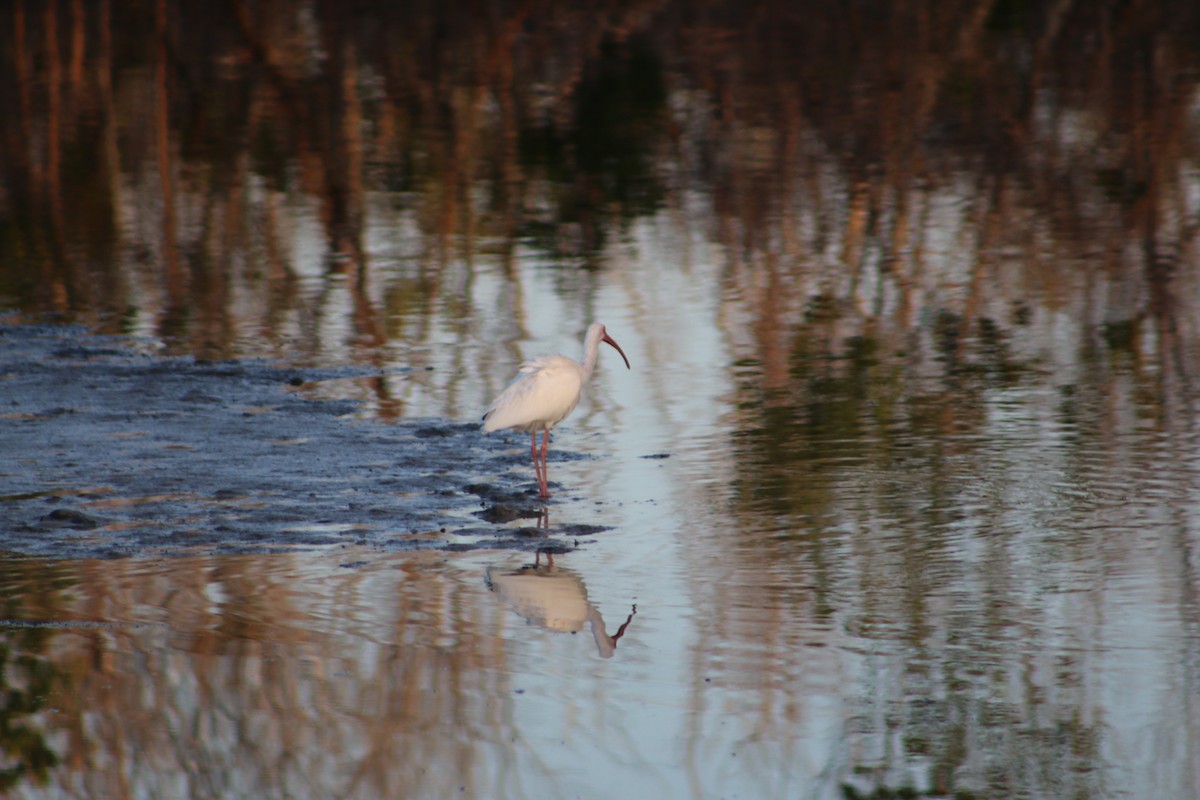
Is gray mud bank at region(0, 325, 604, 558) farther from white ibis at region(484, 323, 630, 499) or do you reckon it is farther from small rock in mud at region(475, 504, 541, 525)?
white ibis at region(484, 323, 630, 499)

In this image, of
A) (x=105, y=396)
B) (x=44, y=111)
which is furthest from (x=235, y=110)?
(x=105, y=396)

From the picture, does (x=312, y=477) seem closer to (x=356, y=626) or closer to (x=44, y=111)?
(x=356, y=626)

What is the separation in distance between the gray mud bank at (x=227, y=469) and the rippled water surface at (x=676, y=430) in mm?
109

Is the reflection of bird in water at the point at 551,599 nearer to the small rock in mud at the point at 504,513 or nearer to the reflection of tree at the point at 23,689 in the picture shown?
the small rock in mud at the point at 504,513

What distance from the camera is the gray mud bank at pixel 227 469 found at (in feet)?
21.8

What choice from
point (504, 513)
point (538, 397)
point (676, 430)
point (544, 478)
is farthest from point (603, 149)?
point (504, 513)

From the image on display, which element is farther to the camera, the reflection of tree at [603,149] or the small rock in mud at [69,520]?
the reflection of tree at [603,149]

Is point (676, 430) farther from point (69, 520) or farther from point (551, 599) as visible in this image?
point (69, 520)

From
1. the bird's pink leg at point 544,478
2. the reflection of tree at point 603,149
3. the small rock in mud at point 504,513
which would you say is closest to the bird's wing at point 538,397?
the bird's pink leg at point 544,478

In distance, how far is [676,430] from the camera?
8.16 meters

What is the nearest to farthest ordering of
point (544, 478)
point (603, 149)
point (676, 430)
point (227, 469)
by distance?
point (544, 478), point (227, 469), point (676, 430), point (603, 149)

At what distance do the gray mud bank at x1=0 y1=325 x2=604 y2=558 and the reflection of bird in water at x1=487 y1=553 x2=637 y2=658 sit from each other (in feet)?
0.99

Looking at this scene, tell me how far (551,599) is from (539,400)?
1.70 meters

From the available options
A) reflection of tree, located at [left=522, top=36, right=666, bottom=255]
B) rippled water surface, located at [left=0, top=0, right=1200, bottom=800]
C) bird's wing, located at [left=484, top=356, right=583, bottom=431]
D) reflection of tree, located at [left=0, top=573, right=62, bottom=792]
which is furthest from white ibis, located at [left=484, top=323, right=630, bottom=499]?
reflection of tree, located at [left=522, top=36, right=666, bottom=255]
